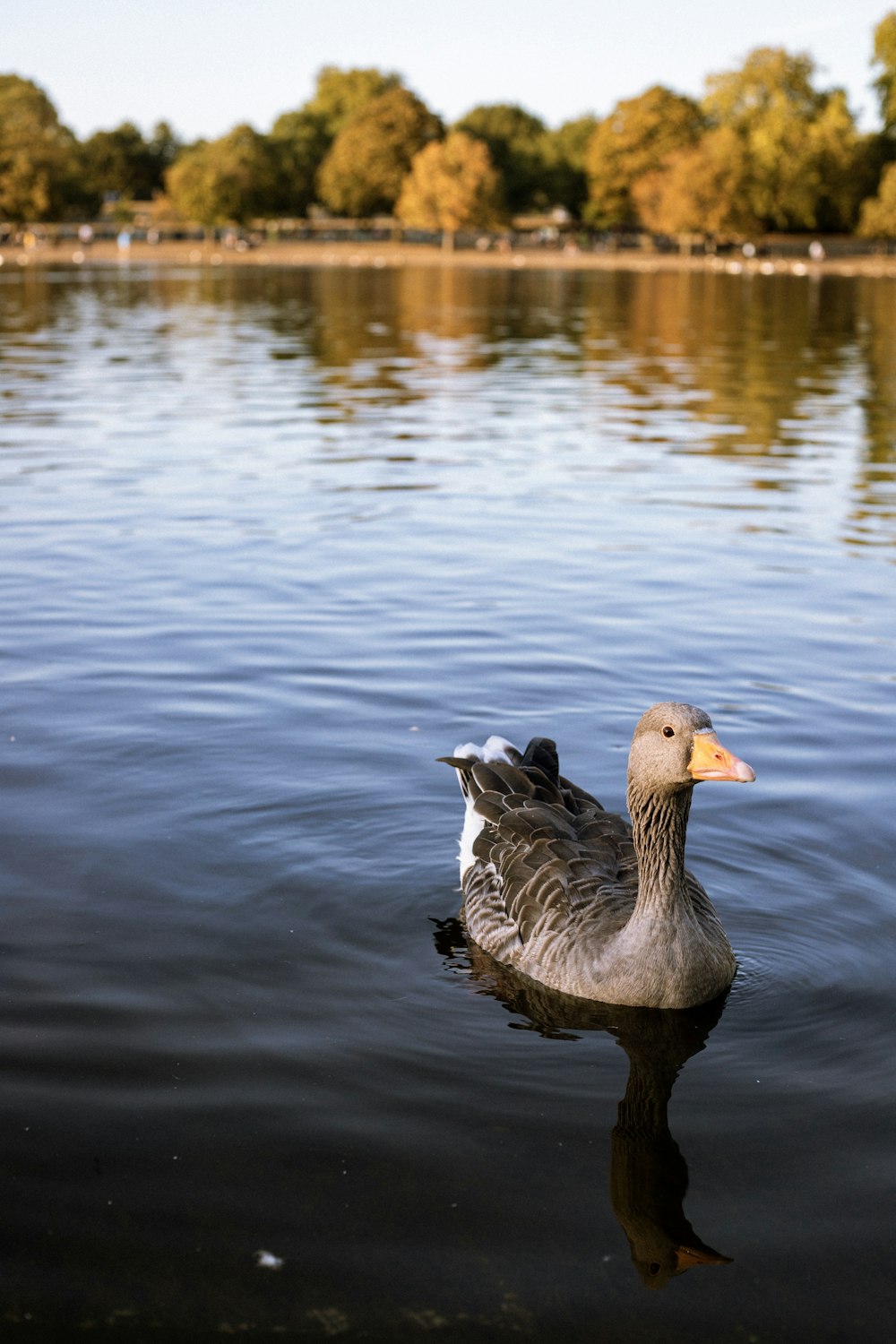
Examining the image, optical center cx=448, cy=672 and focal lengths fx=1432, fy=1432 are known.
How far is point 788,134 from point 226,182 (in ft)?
205

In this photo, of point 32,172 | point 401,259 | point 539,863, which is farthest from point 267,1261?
point 32,172

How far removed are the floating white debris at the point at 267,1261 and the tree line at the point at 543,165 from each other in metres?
124

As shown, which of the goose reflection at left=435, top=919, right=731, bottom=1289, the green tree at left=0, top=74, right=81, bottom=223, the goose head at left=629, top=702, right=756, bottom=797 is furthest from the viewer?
the green tree at left=0, top=74, right=81, bottom=223

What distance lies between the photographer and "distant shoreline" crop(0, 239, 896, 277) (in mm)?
120500

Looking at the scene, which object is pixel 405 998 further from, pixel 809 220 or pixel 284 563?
pixel 809 220

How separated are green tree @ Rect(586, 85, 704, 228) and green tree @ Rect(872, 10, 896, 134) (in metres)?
18.8

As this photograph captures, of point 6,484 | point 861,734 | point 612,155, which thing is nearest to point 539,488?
point 6,484

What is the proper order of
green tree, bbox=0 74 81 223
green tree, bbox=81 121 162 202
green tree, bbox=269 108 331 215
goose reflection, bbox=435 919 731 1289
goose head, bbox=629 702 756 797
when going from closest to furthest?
goose reflection, bbox=435 919 731 1289 < goose head, bbox=629 702 756 797 < green tree, bbox=0 74 81 223 < green tree, bbox=269 108 331 215 < green tree, bbox=81 121 162 202

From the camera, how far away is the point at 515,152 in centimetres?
17012

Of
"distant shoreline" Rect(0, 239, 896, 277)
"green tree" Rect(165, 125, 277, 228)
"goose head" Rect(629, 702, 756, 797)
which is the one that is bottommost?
"goose head" Rect(629, 702, 756, 797)

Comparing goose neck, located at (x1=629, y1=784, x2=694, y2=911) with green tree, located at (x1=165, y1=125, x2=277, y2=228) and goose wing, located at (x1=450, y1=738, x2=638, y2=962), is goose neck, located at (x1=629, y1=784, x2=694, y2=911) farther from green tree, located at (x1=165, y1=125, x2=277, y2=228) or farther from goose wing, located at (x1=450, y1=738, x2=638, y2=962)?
green tree, located at (x1=165, y1=125, x2=277, y2=228)

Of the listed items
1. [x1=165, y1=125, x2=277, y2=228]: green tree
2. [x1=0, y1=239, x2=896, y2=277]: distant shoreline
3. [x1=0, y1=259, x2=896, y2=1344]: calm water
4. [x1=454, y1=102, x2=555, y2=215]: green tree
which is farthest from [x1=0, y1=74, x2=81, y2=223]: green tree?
[x1=0, y1=259, x2=896, y2=1344]: calm water

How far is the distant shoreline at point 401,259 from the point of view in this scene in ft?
395

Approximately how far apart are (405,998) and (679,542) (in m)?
11.7
